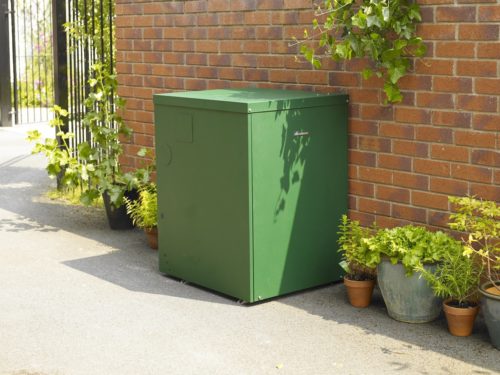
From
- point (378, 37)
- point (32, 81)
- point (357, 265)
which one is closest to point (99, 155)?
point (357, 265)

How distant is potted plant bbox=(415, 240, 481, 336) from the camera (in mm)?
5145

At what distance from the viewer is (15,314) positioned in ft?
18.4

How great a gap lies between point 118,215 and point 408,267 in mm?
3156

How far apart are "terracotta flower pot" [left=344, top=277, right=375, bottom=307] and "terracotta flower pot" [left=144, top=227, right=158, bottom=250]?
189 centimetres

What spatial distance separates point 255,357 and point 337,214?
4.95ft

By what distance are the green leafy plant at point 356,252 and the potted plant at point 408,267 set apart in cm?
7

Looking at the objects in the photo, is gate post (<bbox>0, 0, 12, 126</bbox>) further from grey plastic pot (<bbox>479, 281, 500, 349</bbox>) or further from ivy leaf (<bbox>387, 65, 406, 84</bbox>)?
grey plastic pot (<bbox>479, 281, 500, 349</bbox>)

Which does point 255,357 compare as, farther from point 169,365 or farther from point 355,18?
point 355,18

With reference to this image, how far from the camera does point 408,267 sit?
5238mm

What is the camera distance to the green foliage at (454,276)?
→ 5.17 m

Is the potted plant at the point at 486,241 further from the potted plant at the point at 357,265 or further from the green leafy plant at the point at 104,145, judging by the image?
the green leafy plant at the point at 104,145

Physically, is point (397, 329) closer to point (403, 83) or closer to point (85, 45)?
point (403, 83)

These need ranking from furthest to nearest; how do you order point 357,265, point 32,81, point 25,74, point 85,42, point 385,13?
1. point 25,74
2. point 32,81
3. point 85,42
4. point 357,265
5. point 385,13

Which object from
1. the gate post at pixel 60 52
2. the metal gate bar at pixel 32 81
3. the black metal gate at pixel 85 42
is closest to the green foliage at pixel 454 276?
the black metal gate at pixel 85 42
